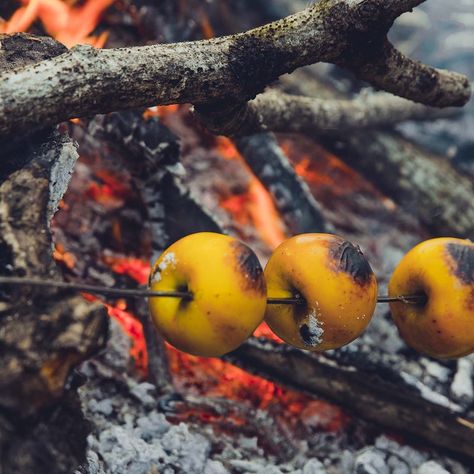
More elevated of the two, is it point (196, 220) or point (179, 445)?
point (196, 220)

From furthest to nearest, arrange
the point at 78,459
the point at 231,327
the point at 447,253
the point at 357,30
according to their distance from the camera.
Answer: the point at 357,30, the point at 447,253, the point at 231,327, the point at 78,459

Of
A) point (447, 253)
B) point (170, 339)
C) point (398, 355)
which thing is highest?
point (447, 253)

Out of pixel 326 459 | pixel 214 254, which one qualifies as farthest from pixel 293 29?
pixel 326 459

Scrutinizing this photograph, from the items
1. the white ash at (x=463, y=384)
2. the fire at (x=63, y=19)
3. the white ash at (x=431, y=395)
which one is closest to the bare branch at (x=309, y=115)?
the fire at (x=63, y=19)

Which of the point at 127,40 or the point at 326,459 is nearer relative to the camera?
the point at 326,459

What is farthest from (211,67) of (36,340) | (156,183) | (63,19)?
(63,19)

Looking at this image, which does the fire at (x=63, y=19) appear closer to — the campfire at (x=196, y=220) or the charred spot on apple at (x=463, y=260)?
the campfire at (x=196, y=220)

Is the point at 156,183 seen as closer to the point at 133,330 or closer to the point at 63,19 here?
the point at 133,330

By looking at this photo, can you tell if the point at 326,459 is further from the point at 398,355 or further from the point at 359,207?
the point at 359,207
